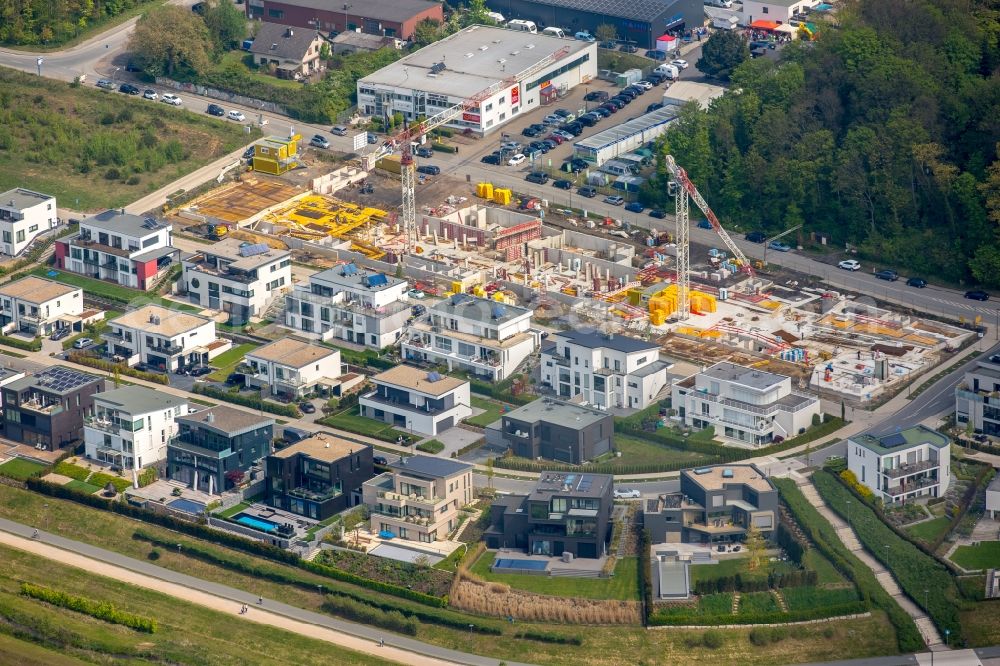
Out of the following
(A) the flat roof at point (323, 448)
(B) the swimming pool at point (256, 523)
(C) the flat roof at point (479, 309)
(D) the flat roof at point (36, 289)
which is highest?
(C) the flat roof at point (479, 309)

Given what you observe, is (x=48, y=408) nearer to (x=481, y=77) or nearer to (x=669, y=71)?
(x=481, y=77)

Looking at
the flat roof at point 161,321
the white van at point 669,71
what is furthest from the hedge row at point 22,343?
the white van at point 669,71

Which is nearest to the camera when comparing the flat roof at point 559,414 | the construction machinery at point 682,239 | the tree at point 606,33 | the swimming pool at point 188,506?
the swimming pool at point 188,506

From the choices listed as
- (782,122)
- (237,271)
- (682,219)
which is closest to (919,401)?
(682,219)

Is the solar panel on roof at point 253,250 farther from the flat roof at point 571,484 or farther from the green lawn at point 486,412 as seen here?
the flat roof at point 571,484

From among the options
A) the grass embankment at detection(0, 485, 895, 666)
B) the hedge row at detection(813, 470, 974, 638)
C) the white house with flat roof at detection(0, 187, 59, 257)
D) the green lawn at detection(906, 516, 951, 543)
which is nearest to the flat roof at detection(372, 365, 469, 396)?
the grass embankment at detection(0, 485, 895, 666)

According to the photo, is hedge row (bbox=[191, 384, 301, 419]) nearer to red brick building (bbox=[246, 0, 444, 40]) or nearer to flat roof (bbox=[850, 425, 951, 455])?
flat roof (bbox=[850, 425, 951, 455])

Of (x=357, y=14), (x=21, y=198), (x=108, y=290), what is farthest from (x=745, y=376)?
(x=357, y=14)
